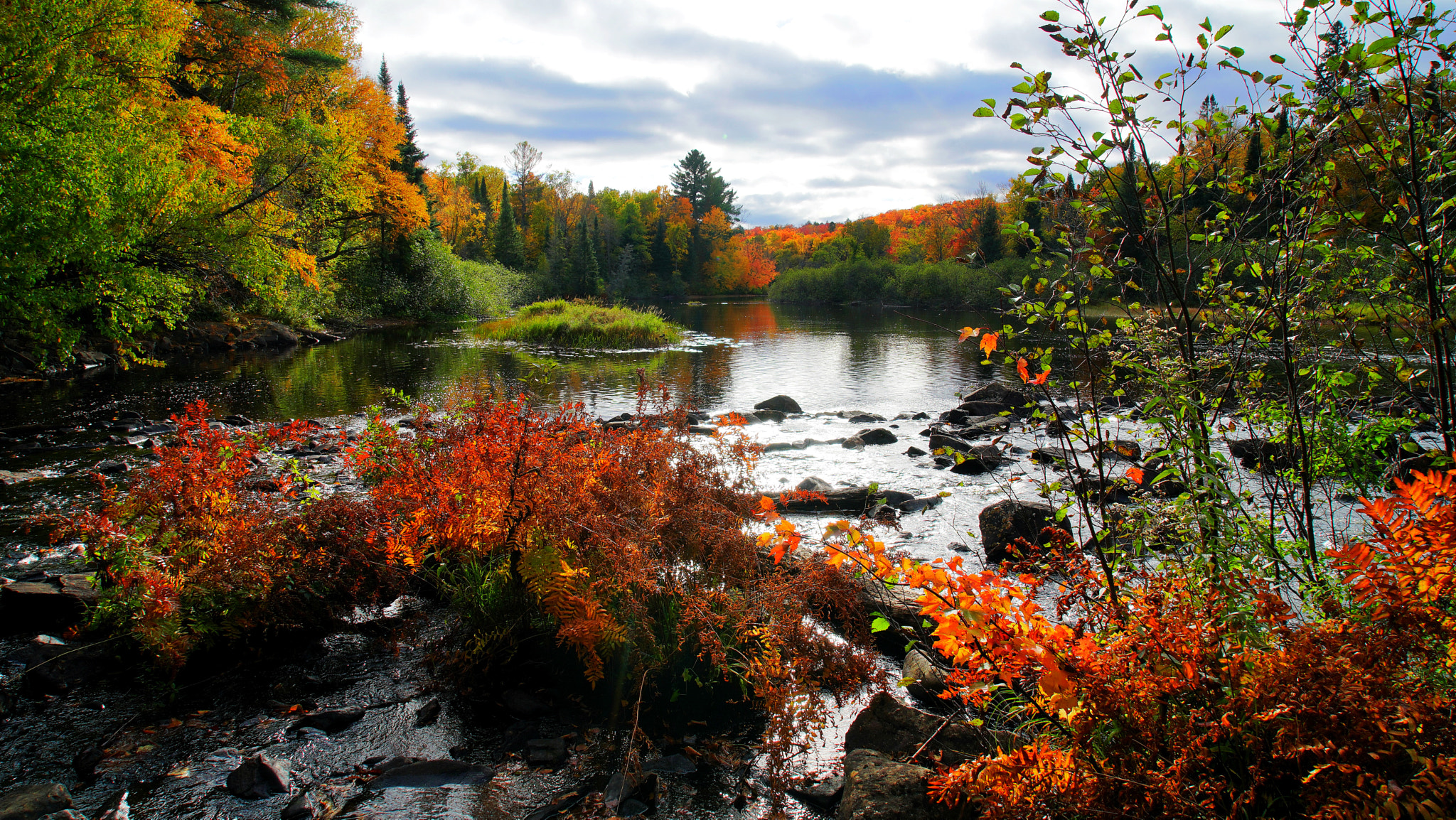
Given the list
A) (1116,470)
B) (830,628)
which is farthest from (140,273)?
(1116,470)

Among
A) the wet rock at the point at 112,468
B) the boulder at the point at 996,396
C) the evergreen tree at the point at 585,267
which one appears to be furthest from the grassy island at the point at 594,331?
the evergreen tree at the point at 585,267

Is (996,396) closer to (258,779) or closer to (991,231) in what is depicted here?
(258,779)

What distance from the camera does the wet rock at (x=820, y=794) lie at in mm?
3793

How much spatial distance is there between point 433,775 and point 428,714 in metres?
0.65

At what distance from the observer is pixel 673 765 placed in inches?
164

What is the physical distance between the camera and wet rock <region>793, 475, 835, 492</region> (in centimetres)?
961

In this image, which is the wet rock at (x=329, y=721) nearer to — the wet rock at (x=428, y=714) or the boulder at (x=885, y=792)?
the wet rock at (x=428, y=714)

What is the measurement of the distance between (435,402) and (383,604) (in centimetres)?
1081

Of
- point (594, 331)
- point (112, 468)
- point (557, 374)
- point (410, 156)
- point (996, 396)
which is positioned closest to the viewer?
point (112, 468)

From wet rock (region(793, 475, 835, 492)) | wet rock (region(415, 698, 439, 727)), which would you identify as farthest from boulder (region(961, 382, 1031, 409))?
wet rock (region(415, 698, 439, 727))

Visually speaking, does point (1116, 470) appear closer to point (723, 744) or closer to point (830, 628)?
point (830, 628)

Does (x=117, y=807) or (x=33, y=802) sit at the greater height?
(x=33, y=802)

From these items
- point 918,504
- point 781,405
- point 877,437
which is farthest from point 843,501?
point 781,405

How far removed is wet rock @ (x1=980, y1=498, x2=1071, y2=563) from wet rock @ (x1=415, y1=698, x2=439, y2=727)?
17.3 ft
